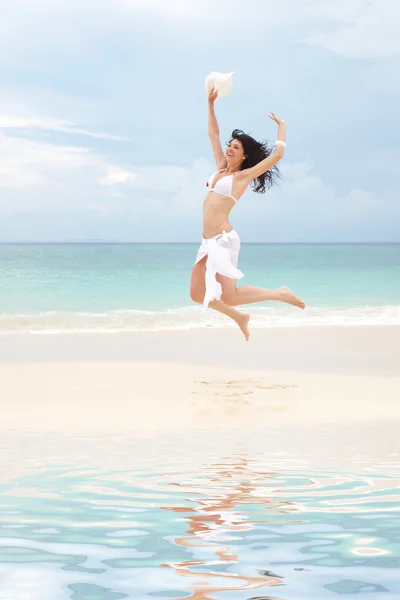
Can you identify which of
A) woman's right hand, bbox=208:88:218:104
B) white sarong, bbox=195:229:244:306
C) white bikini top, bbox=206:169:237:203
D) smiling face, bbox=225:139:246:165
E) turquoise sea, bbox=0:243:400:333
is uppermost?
woman's right hand, bbox=208:88:218:104

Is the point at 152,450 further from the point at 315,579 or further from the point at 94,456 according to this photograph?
the point at 315,579

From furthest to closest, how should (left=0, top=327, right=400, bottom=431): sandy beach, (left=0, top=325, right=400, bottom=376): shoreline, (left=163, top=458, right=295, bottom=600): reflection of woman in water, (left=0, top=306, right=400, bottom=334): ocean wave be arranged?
(left=0, top=306, right=400, bottom=334): ocean wave, (left=0, top=325, right=400, bottom=376): shoreline, (left=0, top=327, right=400, bottom=431): sandy beach, (left=163, top=458, right=295, bottom=600): reflection of woman in water

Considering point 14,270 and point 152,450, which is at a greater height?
point 152,450

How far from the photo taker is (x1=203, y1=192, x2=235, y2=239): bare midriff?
27.7ft

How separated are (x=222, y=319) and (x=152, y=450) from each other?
12702 millimetres

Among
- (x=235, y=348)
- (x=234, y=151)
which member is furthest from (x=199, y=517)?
(x=235, y=348)

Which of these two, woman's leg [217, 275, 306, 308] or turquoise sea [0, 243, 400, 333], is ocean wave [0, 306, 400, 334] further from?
woman's leg [217, 275, 306, 308]

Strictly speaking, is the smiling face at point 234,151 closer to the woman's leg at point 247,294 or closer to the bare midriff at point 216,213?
the bare midriff at point 216,213

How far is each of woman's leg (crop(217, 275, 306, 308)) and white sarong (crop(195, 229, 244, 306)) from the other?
0.34 ft

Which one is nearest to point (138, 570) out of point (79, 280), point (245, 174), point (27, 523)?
point (27, 523)

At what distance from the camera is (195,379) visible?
981 cm

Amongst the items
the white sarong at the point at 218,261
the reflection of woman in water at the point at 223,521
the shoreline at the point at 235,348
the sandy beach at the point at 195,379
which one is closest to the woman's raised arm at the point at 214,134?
Result: the white sarong at the point at 218,261

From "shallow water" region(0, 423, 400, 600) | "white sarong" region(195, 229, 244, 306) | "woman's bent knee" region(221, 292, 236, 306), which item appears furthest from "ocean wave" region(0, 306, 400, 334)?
"shallow water" region(0, 423, 400, 600)

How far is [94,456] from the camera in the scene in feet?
19.7
